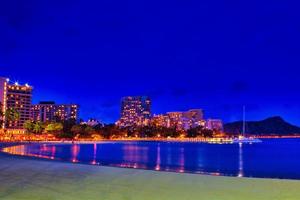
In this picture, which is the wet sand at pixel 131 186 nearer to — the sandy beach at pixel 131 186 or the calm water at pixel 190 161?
the sandy beach at pixel 131 186

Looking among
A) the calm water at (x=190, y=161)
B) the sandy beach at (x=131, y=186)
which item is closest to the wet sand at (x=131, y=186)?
the sandy beach at (x=131, y=186)

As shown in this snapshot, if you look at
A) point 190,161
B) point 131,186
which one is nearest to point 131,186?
point 131,186

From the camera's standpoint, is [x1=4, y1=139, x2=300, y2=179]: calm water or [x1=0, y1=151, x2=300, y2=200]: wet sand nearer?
[x1=0, y1=151, x2=300, y2=200]: wet sand

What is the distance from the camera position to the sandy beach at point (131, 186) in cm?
1254

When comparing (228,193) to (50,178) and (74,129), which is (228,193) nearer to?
(50,178)

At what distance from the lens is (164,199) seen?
1228cm

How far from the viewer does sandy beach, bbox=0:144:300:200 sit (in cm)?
1254

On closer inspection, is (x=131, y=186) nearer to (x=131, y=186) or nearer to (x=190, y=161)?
(x=131, y=186)

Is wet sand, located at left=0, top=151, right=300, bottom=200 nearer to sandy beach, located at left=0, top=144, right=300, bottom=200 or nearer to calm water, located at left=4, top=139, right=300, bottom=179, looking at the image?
sandy beach, located at left=0, top=144, right=300, bottom=200

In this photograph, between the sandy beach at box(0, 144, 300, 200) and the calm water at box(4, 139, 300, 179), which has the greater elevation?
the sandy beach at box(0, 144, 300, 200)

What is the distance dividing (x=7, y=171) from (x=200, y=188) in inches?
371

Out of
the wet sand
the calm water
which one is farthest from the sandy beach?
the calm water

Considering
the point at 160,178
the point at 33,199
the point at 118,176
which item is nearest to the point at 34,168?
the point at 118,176

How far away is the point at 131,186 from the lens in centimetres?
1470
